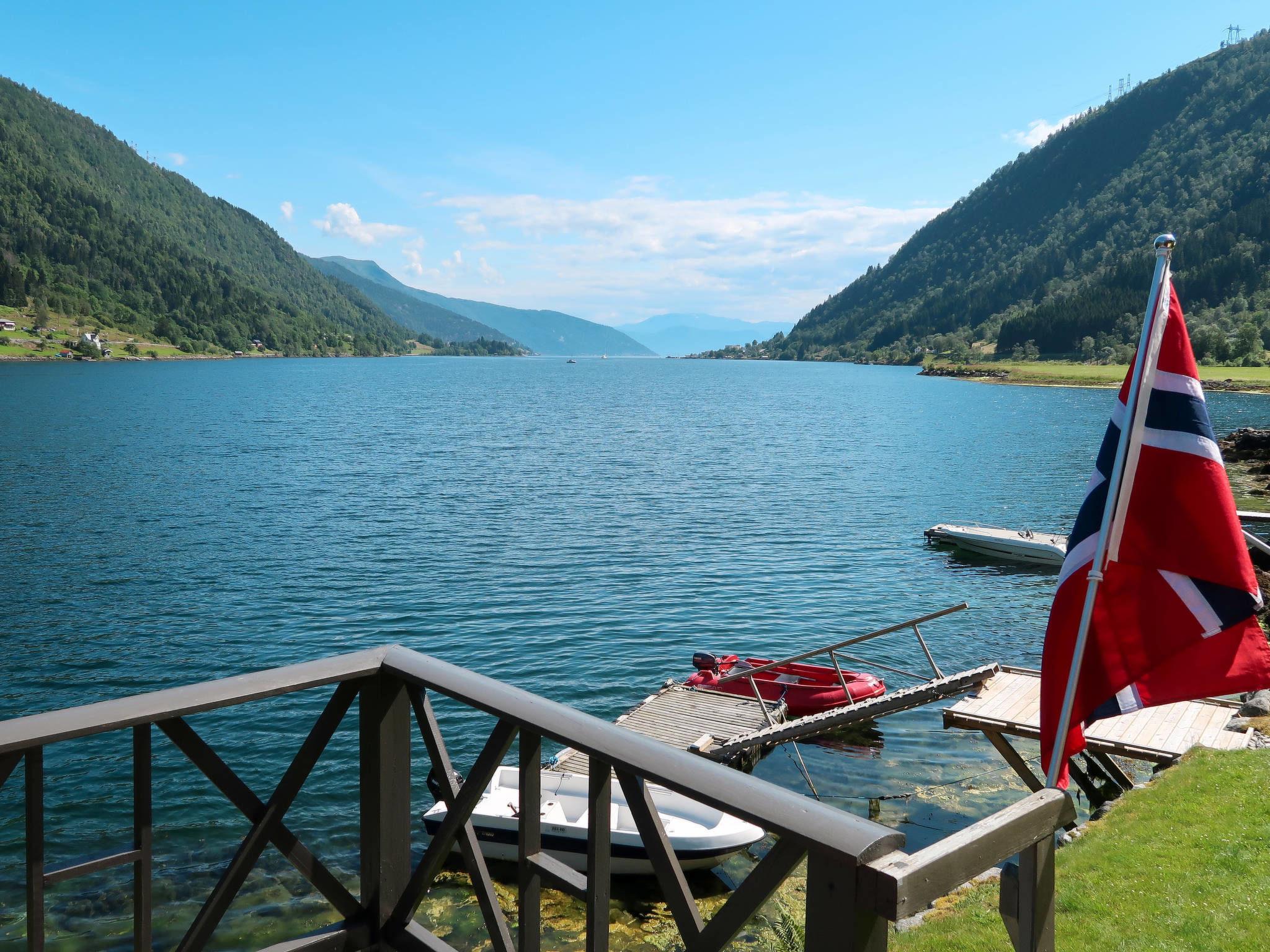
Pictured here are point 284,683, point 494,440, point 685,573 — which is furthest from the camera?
point 494,440

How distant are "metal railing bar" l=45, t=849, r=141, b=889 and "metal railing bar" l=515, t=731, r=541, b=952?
143cm

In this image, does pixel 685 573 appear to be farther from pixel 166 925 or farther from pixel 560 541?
pixel 166 925

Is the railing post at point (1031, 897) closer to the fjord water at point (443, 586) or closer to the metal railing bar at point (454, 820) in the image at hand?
the metal railing bar at point (454, 820)

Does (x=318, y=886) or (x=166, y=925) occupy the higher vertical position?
(x=318, y=886)

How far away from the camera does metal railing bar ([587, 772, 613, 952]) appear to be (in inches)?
126

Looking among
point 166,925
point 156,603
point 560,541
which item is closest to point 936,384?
point 560,541

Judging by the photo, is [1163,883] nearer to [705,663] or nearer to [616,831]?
[616,831]

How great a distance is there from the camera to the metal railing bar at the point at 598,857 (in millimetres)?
3201

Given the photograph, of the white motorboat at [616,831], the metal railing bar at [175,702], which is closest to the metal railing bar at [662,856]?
the metal railing bar at [175,702]

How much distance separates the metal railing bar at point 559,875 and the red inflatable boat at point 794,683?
61.8 feet

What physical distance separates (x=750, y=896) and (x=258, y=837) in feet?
7.89

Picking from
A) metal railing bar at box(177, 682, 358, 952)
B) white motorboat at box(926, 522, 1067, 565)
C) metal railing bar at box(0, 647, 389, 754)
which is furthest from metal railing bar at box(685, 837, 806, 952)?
white motorboat at box(926, 522, 1067, 565)

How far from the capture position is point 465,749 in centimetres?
1983

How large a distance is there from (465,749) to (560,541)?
21.1 metres
